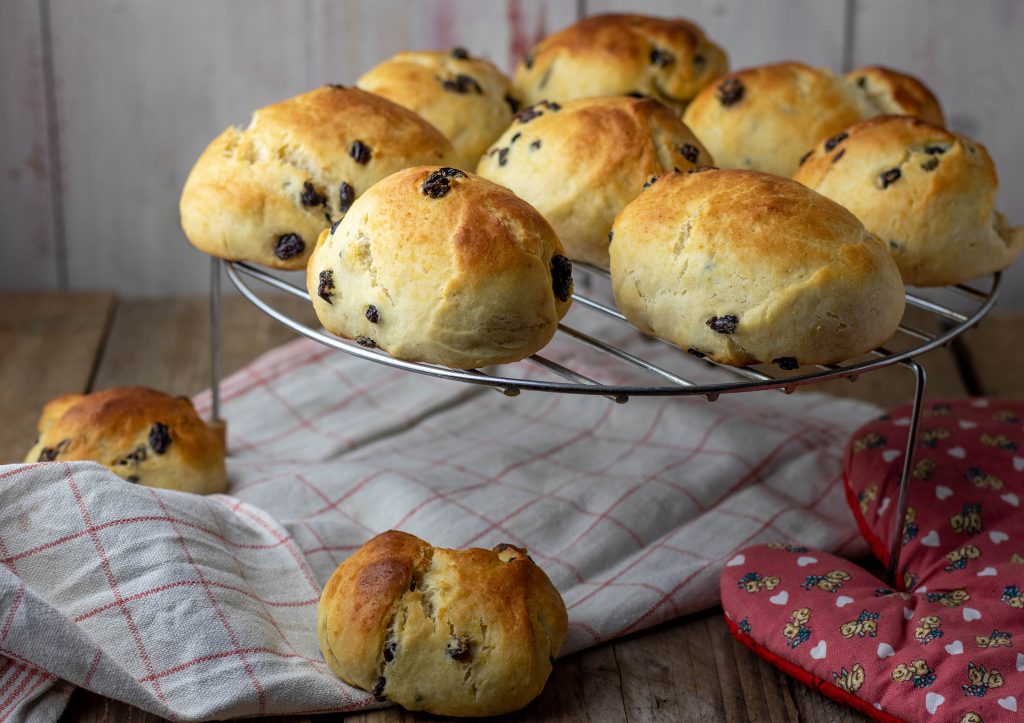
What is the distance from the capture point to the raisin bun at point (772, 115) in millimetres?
1780


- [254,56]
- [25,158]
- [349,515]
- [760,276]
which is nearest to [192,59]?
[254,56]

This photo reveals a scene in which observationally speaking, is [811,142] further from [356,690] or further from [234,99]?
[234,99]

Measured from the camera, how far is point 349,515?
1719 millimetres

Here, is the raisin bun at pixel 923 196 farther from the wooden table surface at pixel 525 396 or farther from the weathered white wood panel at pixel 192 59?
the weathered white wood panel at pixel 192 59

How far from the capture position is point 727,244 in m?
1.32

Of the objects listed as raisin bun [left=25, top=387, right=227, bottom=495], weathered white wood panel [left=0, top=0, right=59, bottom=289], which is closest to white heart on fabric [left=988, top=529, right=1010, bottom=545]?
raisin bun [left=25, top=387, right=227, bottom=495]

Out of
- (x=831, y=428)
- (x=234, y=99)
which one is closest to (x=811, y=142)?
(x=831, y=428)

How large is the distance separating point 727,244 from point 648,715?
20.5 inches

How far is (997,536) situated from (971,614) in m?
0.19

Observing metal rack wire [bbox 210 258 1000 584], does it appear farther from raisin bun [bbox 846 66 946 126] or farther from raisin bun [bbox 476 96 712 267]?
raisin bun [bbox 846 66 946 126]

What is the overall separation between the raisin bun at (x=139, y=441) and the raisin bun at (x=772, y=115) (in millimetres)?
861

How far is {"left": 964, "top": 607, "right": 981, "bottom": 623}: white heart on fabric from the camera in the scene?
4.58ft

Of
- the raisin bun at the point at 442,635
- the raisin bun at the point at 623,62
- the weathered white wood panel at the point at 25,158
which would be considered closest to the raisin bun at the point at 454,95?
the raisin bun at the point at 623,62

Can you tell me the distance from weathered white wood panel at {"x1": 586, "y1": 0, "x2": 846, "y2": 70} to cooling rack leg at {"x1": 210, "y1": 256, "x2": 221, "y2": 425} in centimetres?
116
